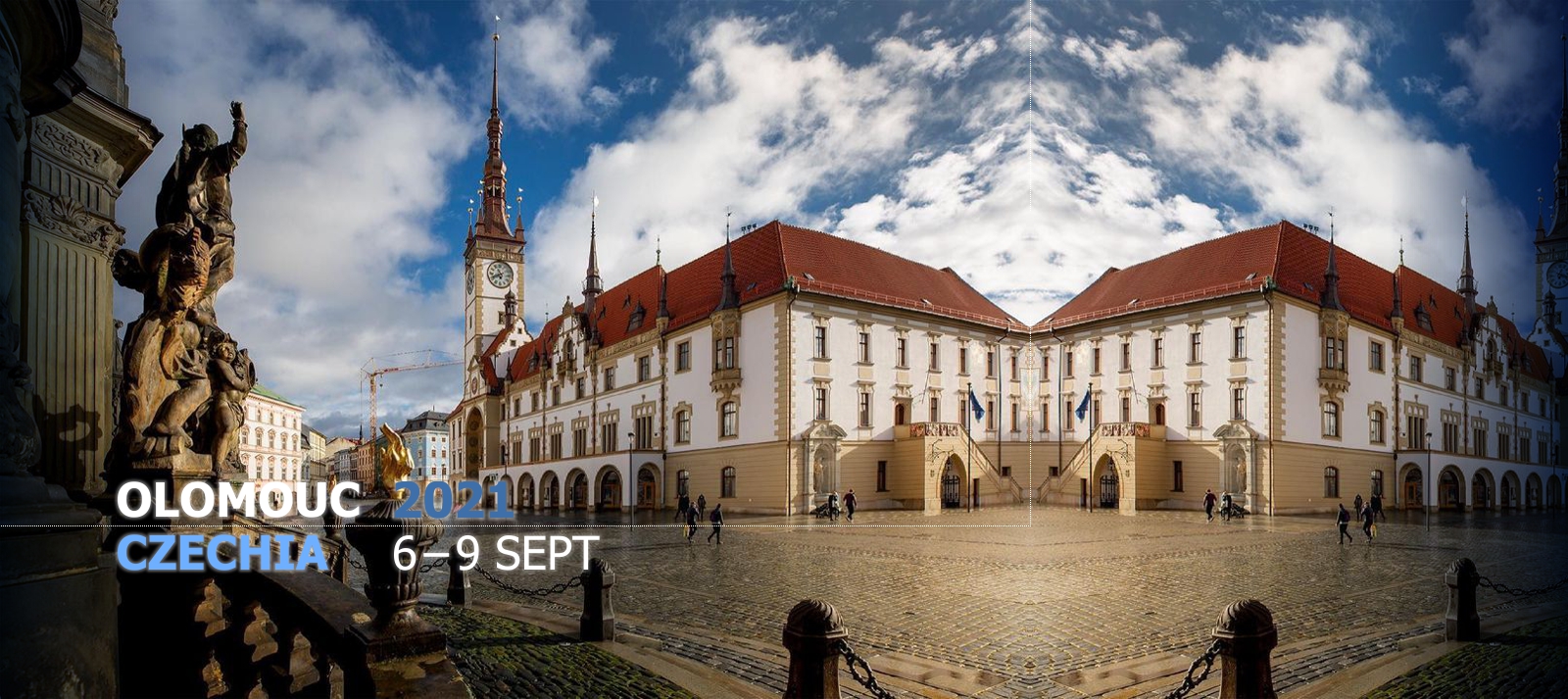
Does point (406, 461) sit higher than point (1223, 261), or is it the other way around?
point (1223, 261)

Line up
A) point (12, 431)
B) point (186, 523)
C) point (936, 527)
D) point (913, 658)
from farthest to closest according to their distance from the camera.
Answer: point (936, 527) → point (913, 658) → point (186, 523) → point (12, 431)

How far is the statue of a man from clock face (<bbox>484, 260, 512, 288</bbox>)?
2665 inches

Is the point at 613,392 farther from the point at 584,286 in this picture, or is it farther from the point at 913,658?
the point at 913,658

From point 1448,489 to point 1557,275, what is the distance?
35725 mm

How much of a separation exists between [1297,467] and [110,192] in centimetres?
A: 3526

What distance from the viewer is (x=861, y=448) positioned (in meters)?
35.4

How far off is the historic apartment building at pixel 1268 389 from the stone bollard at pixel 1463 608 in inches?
904

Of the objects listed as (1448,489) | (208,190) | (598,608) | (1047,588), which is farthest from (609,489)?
(1047,588)

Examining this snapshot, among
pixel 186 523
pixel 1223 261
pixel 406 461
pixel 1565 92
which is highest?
pixel 1223 261

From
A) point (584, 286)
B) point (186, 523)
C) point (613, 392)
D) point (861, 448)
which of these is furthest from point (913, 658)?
point (584, 286)

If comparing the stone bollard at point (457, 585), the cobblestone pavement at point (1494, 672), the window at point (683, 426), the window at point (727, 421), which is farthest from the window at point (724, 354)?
the cobblestone pavement at point (1494, 672)

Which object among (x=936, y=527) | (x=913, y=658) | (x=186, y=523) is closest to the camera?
(x=186, y=523)

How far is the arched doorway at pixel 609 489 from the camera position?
43531mm

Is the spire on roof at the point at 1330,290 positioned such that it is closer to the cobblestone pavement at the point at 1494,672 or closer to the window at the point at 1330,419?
the window at the point at 1330,419
